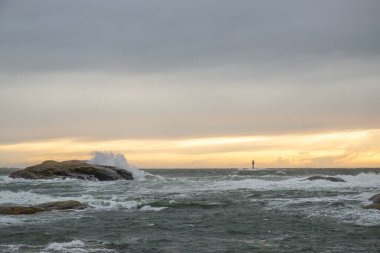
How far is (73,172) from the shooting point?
5950 cm

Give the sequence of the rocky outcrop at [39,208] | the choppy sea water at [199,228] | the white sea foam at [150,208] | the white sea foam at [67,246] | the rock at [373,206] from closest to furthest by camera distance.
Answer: the white sea foam at [67,246]
the choppy sea water at [199,228]
the rock at [373,206]
the rocky outcrop at [39,208]
the white sea foam at [150,208]

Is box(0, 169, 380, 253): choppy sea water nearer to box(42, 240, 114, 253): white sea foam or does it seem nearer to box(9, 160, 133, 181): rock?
box(42, 240, 114, 253): white sea foam

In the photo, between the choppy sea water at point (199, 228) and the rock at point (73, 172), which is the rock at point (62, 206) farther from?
the rock at point (73, 172)

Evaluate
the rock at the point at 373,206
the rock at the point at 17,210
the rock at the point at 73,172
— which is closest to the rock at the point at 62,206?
the rock at the point at 17,210

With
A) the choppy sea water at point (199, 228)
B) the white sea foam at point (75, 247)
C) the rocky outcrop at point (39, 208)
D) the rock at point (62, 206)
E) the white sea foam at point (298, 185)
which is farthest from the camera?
the white sea foam at point (298, 185)

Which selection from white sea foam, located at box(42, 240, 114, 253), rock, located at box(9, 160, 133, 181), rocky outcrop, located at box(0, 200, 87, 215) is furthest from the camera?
rock, located at box(9, 160, 133, 181)

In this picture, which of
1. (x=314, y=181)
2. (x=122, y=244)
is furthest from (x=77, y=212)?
(x=314, y=181)

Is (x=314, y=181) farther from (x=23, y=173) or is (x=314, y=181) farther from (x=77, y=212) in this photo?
(x=23, y=173)

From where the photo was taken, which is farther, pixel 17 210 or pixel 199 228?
pixel 17 210

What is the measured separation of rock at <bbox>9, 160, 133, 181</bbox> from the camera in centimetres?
5866

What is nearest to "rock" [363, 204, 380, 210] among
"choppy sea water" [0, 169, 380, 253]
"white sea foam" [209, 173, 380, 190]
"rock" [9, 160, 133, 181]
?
"choppy sea water" [0, 169, 380, 253]

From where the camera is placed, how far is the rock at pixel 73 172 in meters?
58.7

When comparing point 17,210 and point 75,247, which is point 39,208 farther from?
point 75,247

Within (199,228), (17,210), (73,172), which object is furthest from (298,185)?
(73,172)
